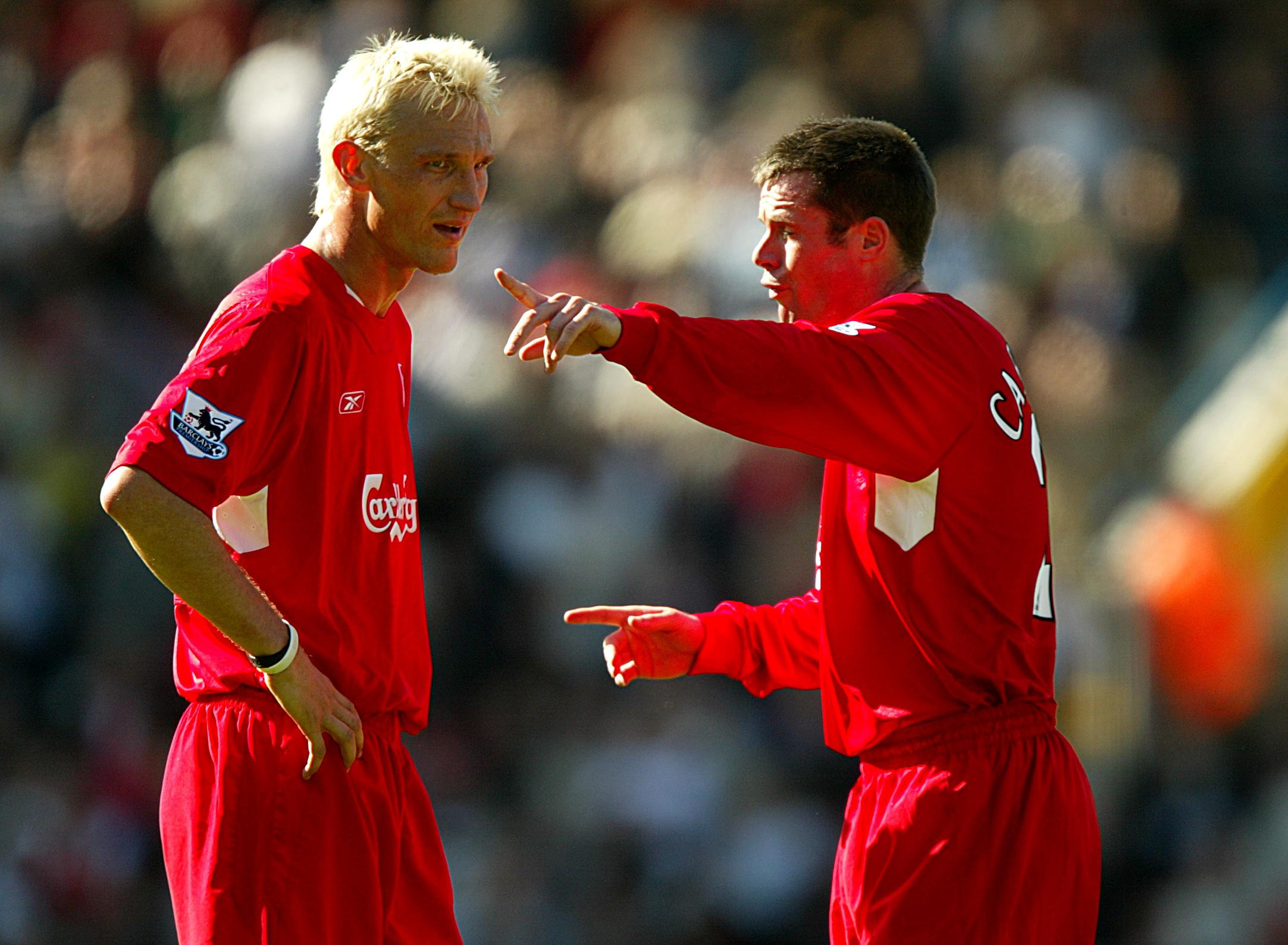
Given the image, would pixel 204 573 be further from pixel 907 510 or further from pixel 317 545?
Answer: pixel 907 510

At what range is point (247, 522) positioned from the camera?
3303mm

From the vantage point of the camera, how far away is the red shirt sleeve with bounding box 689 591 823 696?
4.15 meters

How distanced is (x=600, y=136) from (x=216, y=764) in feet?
19.8

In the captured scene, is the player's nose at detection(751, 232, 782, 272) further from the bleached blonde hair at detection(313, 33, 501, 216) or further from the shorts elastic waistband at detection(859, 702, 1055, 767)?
the shorts elastic waistband at detection(859, 702, 1055, 767)

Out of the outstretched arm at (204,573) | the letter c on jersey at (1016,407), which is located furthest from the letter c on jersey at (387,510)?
the letter c on jersey at (1016,407)

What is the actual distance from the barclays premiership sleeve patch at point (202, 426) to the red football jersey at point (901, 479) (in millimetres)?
786

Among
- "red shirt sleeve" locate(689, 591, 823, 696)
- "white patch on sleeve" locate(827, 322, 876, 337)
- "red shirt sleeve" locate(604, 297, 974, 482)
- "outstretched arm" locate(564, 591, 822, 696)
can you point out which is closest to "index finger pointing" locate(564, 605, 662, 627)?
"outstretched arm" locate(564, 591, 822, 696)

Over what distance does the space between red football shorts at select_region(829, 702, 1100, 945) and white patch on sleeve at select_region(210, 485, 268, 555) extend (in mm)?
1446

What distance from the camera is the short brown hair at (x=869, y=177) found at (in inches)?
150

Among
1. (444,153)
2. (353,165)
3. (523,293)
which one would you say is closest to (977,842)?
(523,293)

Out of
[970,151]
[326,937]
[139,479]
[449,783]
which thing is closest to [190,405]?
[139,479]

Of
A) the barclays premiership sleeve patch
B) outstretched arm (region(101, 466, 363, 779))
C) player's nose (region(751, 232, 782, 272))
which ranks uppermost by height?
player's nose (region(751, 232, 782, 272))

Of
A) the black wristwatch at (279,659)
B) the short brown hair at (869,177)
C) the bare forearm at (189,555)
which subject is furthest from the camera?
the short brown hair at (869,177)

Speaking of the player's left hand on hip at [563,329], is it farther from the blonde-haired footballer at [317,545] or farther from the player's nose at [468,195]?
the blonde-haired footballer at [317,545]
